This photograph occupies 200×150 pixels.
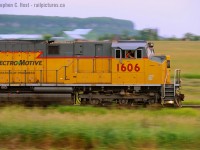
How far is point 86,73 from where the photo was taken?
56.5ft

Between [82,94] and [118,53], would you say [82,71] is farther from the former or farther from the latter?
[118,53]

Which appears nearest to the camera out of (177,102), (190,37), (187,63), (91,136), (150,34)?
(91,136)

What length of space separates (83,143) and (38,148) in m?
1.03

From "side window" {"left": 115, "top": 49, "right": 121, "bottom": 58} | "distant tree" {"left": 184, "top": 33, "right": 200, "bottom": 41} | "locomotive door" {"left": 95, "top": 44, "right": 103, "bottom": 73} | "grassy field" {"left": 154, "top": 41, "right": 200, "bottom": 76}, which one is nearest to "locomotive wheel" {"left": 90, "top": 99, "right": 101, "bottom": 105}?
"locomotive door" {"left": 95, "top": 44, "right": 103, "bottom": 73}

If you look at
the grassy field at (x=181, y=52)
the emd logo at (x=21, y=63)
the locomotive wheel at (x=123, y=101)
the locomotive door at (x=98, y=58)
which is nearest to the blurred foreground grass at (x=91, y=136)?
the locomotive wheel at (x=123, y=101)

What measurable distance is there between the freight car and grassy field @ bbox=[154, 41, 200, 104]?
3365mm

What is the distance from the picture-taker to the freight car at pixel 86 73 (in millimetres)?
16906

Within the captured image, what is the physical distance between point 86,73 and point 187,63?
126 feet

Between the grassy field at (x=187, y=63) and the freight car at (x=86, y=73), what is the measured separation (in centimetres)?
337

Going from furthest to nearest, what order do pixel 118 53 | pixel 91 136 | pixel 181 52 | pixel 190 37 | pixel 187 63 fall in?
pixel 190 37 < pixel 181 52 < pixel 187 63 < pixel 118 53 < pixel 91 136

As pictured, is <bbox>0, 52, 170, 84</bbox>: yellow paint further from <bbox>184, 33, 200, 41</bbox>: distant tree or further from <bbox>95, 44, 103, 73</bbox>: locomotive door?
<bbox>184, 33, 200, 41</bbox>: distant tree

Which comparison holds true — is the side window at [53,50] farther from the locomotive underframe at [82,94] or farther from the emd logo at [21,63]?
the locomotive underframe at [82,94]

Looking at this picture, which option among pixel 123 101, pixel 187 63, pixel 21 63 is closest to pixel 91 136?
pixel 123 101

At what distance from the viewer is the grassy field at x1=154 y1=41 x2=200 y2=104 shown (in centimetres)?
2562
